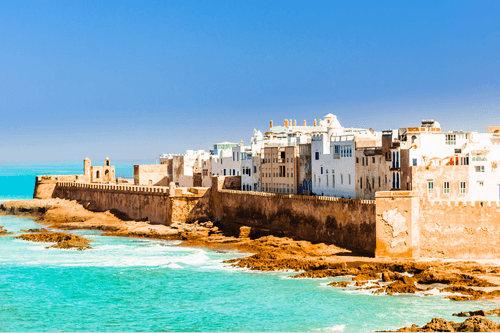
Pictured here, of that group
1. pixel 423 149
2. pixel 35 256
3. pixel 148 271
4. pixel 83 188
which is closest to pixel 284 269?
pixel 148 271

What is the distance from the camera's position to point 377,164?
4953cm

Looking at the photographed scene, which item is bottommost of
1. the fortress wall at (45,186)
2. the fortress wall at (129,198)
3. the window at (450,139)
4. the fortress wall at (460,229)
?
the fortress wall at (460,229)

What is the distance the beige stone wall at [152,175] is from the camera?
87625mm

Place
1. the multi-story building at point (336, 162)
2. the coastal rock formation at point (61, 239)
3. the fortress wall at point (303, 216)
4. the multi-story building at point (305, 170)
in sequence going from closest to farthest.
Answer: the fortress wall at point (303, 216) < the multi-story building at point (336, 162) < the coastal rock formation at point (61, 239) < the multi-story building at point (305, 170)

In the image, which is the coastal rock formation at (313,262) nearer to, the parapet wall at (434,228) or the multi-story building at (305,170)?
the parapet wall at (434,228)

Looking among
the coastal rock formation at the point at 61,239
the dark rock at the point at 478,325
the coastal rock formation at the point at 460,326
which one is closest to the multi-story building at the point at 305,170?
the coastal rock formation at the point at 61,239

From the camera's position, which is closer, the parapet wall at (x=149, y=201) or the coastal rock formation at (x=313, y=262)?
the coastal rock formation at (x=313, y=262)

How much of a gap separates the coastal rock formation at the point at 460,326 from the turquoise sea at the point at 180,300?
162cm

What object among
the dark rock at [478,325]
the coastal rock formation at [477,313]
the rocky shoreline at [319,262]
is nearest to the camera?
the dark rock at [478,325]

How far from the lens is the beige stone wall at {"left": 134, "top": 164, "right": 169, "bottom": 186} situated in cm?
8762

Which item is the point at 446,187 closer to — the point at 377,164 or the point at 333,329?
the point at 377,164

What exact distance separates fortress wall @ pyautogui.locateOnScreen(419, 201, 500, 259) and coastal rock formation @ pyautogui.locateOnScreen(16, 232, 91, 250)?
2767 cm

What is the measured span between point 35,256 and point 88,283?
11.4 meters

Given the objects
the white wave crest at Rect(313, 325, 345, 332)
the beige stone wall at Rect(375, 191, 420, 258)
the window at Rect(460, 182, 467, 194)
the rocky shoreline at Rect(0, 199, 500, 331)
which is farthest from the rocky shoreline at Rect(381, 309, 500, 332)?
the window at Rect(460, 182, 467, 194)
